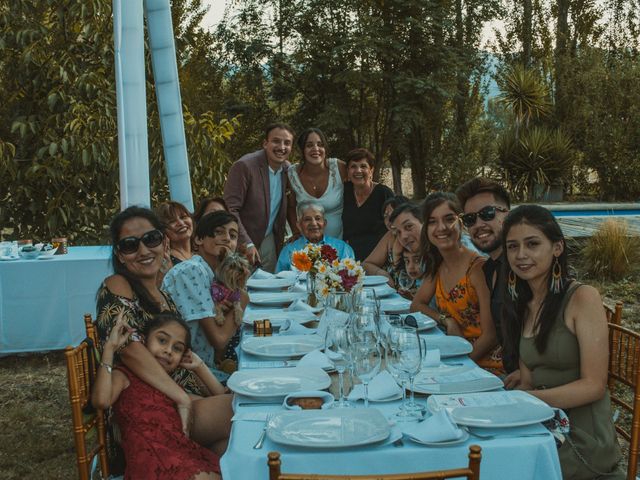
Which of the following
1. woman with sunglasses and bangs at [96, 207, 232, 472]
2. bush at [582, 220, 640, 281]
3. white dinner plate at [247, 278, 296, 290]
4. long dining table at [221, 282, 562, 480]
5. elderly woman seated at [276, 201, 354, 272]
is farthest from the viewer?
bush at [582, 220, 640, 281]

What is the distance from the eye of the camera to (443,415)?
5.13 ft

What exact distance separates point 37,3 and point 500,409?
5.93 m

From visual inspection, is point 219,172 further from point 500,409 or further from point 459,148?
point 459,148

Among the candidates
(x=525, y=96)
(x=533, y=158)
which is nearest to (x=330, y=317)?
(x=533, y=158)

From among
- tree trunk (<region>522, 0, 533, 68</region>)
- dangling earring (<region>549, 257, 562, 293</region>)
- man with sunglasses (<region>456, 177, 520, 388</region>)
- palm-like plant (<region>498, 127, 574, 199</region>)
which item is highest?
tree trunk (<region>522, 0, 533, 68</region>)

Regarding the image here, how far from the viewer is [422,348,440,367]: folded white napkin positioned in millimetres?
2076

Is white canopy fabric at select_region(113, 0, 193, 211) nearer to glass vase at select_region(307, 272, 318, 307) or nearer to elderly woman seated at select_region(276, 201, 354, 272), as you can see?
elderly woman seated at select_region(276, 201, 354, 272)

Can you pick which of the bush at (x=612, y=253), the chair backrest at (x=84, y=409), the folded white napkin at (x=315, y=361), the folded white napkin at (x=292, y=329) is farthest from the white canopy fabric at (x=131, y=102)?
the bush at (x=612, y=253)

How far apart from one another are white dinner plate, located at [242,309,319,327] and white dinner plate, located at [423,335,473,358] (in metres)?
0.59

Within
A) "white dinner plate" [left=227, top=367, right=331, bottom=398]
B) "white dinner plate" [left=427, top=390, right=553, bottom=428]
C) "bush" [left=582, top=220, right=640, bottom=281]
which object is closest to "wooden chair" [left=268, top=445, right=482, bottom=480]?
"white dinner plate" [left=427, top=390, right=553, bottom=428]

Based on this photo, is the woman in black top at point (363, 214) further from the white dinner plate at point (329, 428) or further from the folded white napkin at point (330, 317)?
the white dinner plate at point (329, 428)

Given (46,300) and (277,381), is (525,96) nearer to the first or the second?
(46,300)

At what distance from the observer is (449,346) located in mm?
2262

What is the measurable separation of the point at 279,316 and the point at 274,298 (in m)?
0.44
